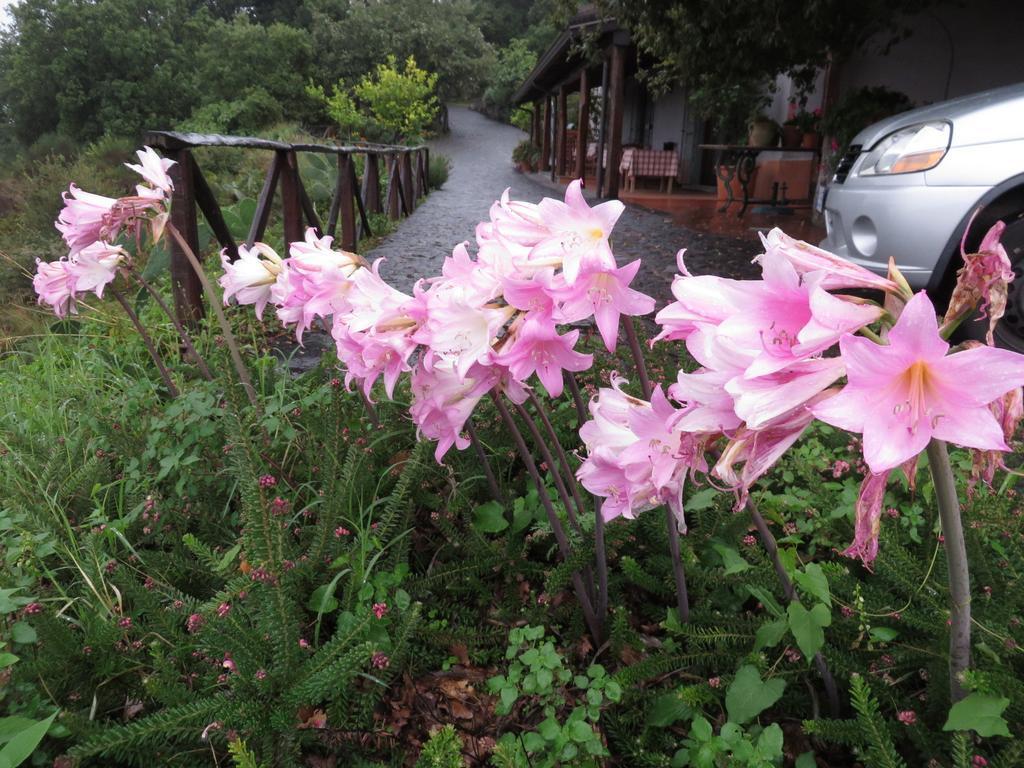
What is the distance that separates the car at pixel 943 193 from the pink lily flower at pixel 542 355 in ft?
10.1

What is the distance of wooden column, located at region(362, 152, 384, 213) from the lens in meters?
9.28

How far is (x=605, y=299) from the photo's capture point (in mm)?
921

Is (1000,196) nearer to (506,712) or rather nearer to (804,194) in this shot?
(506,712)

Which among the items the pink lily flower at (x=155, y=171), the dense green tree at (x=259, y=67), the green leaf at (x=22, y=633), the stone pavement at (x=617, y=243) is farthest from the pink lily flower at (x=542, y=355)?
the dense green tree at (x=259, y=67)

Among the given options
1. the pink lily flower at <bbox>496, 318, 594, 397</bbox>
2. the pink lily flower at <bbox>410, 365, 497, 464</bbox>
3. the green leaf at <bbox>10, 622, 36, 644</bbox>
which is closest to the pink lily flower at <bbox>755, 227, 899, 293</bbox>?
the pink lily flower at <bbox>496, 318, 594, 397</bbox>

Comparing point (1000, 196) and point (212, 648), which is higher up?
point (1000, 196)

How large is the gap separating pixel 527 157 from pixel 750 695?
86.6 ft

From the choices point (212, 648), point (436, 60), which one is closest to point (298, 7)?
point (436, 60)

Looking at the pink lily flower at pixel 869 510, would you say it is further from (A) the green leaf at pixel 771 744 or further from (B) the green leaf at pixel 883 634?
(B) the green leaf at pixel 883 634

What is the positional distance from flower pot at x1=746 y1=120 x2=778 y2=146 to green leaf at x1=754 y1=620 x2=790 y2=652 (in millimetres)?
11144

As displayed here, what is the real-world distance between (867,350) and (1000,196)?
12.3 feet

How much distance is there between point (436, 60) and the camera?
134 feet

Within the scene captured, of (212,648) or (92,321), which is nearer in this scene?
(212,648)

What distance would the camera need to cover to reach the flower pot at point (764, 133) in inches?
417
